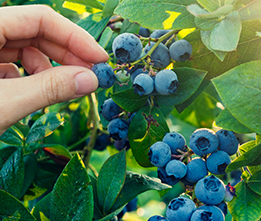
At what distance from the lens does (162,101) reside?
2.87ft

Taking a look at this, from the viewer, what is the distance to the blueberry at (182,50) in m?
0.77

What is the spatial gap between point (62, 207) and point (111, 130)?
313mm

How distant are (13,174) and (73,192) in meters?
0.35

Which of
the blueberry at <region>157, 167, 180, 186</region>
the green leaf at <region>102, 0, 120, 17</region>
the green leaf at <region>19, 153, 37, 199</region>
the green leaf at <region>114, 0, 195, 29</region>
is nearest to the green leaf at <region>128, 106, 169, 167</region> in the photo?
the blueberry at <region>157, 167, 180, 186</region>

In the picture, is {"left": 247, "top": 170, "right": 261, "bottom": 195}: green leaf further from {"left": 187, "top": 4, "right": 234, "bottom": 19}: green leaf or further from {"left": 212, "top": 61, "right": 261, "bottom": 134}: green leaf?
{"left": 187, "top": 4, "right": 234, "bottom": 19}: green leaf

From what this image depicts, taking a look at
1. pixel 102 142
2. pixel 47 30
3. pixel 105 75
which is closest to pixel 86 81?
pixel 105 75

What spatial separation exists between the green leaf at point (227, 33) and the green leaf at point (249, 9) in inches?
1.9

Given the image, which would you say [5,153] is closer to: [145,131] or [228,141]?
[145,131]

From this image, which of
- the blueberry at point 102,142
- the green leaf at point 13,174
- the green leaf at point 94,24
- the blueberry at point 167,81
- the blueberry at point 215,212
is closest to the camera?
the blueberry at point 215,212

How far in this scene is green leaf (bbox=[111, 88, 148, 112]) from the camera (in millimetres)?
819

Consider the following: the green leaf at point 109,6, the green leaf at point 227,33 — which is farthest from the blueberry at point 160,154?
the green leaf at point 109,6

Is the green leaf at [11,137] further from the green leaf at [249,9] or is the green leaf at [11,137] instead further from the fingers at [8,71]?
the green leaf at [249,9]

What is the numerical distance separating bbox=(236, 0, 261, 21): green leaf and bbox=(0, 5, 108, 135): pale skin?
0.48 meters

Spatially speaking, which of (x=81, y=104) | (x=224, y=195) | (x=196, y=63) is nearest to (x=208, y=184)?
(x=224, y=195)
